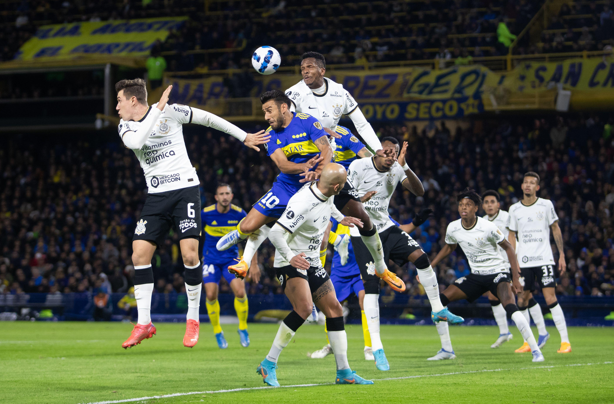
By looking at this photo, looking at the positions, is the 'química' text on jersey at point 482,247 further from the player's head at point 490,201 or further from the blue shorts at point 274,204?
the blue shorts at point 274,204

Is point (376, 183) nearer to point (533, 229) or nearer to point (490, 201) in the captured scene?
point (490, 201)

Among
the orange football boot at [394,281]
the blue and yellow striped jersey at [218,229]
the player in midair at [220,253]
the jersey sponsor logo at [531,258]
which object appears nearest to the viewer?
the orange football boot at [394,281]

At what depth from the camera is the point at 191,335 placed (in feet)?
29.6

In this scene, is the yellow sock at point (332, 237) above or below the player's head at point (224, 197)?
below

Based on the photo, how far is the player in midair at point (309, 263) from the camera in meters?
7.43

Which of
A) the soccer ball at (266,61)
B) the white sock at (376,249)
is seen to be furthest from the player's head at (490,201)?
the soccer ball at (266,61)

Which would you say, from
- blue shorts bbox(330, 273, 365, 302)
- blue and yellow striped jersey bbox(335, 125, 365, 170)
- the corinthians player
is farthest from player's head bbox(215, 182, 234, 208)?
the corinthians player

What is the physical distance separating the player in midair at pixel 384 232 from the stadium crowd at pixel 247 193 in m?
10.7

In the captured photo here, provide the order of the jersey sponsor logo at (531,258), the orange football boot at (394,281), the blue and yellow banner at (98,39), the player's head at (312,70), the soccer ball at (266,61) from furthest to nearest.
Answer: the blue and yellow banner at (98,39)
the jersey sponsor logo at (531,258)
the soccer ball at (266,61)
the player's head at (312,70)
the orange football boot at (394,281)

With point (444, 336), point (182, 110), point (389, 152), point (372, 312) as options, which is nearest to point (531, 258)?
point (444, 336)

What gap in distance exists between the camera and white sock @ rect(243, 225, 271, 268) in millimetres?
8078

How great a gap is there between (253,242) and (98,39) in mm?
26417

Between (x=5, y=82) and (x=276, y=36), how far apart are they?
11.5 metres

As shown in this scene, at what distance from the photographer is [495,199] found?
1348cm
